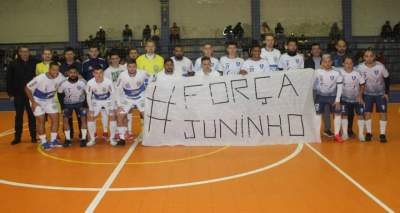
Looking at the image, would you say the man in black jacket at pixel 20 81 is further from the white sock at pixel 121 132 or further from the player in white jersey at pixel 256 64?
the player in white jersey at pixel 256 64

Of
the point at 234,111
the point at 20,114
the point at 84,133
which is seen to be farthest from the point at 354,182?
the point at 20,114

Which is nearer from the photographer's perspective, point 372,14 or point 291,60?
point 291,60

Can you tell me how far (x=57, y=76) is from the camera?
8.48 meters

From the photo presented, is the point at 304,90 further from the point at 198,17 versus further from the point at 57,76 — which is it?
the point at 198,17

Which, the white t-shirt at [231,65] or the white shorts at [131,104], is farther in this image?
the white t-shirt at [231,65]

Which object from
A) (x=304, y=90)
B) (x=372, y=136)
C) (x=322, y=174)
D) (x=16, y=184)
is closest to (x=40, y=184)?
(x=16, y=184)

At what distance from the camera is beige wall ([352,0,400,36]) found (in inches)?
967

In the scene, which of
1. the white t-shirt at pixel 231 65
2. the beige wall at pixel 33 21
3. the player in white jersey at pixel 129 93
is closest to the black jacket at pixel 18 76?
the player in white jersey at pixel 129 93

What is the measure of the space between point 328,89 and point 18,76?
633 centimetres

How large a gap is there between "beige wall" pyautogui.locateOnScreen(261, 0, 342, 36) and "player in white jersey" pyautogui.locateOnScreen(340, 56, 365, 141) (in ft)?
54.4

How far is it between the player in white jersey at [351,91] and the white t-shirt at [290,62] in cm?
92

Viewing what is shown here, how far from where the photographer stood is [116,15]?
24.6 metres

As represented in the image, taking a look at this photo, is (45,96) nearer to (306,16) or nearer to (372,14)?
(306,16)

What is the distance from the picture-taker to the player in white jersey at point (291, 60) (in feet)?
29.5
